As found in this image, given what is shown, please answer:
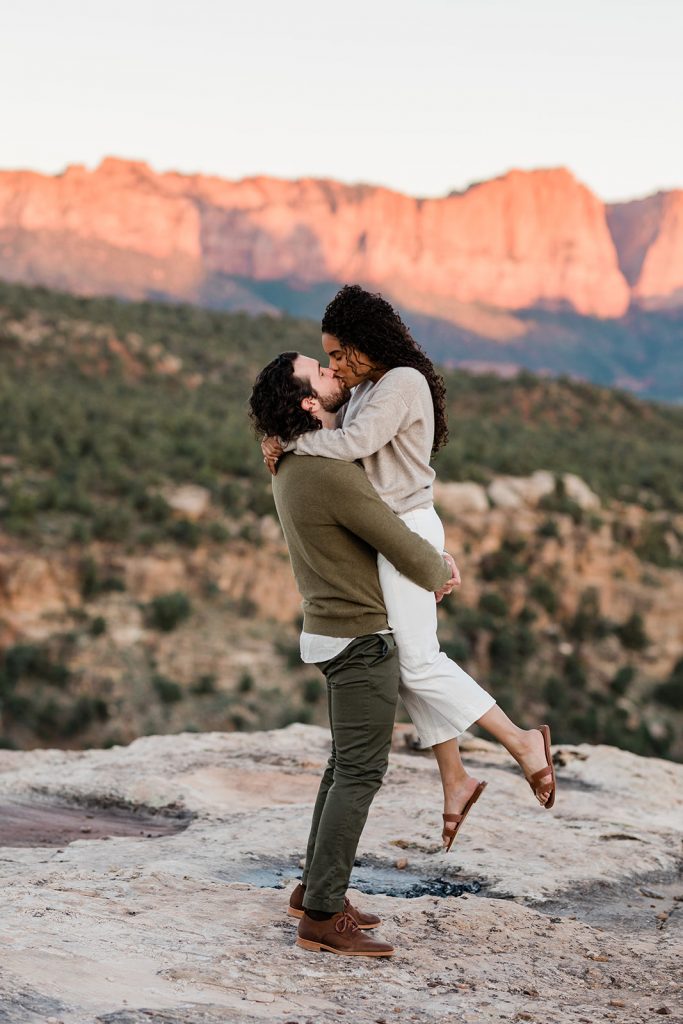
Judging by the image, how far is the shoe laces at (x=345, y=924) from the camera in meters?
3.80

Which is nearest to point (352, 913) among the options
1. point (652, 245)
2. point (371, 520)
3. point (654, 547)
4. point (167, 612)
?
point (371, 520)

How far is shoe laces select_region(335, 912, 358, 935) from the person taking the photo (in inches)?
150

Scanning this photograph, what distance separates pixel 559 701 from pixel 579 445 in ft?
44.8

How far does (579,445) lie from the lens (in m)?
30.8

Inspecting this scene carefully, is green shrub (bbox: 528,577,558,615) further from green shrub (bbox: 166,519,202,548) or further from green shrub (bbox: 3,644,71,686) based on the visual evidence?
green shrub (bbox: 3,644,71,686)

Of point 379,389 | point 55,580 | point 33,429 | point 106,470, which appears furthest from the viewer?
point 33,429

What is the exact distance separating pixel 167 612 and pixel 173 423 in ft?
29.2

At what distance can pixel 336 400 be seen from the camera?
3854mm

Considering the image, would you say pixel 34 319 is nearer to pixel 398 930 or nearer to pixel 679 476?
pixel 679 476

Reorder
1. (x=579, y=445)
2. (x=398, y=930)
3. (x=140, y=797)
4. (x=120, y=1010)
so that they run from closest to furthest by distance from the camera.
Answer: (x=120, y=1010) < (x=398, y=930) < (x=140, y=797) < (x=579, y=445)

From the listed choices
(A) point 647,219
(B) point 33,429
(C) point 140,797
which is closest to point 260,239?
(A) point 647,219

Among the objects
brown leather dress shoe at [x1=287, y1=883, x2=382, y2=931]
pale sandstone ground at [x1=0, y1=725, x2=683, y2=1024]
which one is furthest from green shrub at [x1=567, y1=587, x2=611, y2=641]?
brown leather dress shoe at [x1=287, y1=883, x2=382, y2=931]

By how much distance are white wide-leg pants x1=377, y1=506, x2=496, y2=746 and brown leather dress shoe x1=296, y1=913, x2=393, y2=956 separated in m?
0.73

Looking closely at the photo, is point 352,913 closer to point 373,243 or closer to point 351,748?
point 351,748
